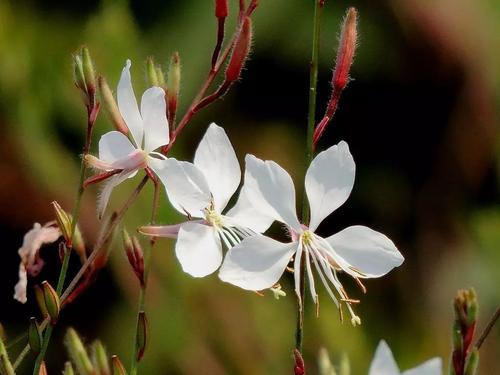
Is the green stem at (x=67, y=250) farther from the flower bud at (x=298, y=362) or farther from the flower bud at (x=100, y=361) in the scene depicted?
the flower bud at (x=298, y=362)

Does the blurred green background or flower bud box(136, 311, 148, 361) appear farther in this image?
the blurred green background

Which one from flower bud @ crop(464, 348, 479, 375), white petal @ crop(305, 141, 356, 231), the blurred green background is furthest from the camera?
the blurred green background

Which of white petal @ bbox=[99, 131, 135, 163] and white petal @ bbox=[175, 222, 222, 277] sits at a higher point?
white petal @ bbox=[99, 131, 135, 163]

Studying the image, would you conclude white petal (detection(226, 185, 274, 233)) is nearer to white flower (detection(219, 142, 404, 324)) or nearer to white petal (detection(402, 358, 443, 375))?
white flower (detection(219, 142, 404, 324))

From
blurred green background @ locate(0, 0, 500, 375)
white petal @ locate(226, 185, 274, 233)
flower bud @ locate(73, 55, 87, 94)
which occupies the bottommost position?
blurred green background @ locate(0, 0, 500, 375)

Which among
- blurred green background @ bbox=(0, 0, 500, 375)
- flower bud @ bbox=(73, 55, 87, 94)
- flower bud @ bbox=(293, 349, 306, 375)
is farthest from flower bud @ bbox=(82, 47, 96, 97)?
blurred green background @ bbox=(0, 0, 500, 375)

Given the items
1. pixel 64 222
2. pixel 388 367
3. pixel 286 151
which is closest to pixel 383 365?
pixel 388 367

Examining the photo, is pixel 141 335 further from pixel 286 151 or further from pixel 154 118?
pixel 286 151
